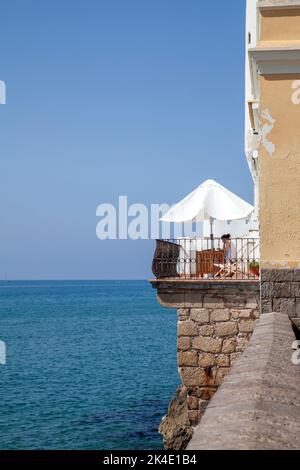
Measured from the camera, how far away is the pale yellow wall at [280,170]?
9148mm

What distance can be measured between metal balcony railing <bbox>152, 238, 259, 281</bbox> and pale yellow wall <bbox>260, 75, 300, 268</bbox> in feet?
11.2

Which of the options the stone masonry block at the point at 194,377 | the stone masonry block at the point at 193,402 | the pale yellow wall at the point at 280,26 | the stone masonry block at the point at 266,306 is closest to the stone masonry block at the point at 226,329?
the stone masonry block at the point at 194,377

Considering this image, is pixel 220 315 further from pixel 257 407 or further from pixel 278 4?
pixel 257 407

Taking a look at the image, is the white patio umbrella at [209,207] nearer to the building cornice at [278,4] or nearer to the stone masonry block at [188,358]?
the stone masonry block at [188,358]

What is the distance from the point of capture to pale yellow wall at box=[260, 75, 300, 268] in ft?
30.0

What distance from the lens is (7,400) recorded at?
82.4 ft

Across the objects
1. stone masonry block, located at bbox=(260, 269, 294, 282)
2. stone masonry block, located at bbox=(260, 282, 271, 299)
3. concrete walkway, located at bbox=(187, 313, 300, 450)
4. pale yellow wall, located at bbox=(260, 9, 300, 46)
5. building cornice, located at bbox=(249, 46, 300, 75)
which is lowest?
concrete walkway, located at bbox=(187, 313, 300, 450)

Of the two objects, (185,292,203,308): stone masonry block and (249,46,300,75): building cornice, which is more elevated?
(249,46,300,75): building cornice

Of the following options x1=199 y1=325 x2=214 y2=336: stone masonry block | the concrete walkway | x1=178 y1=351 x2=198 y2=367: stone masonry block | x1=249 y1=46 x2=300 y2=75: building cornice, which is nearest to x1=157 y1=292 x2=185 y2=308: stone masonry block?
x1=199 y1=325 x2=214 y2=336: stone masonry block

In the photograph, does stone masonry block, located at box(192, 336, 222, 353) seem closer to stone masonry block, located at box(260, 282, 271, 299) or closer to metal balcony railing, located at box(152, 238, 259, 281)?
metal balcony railing, located at box(152, 238, 259, 281)

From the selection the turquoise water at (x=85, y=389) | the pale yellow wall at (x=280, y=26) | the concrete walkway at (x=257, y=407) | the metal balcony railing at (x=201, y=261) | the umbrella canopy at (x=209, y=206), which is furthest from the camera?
the turquoise water at (x=85, y=389)
